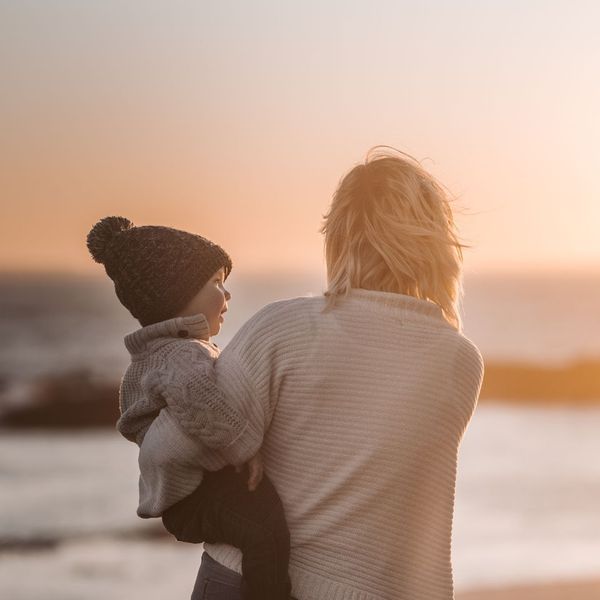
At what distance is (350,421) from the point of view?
6.92ft

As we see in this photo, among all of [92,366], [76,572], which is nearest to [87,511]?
[76,572]

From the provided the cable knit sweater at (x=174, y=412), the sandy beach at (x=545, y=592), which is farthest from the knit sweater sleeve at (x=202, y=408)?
the sandy beach at (x=545, y=592)

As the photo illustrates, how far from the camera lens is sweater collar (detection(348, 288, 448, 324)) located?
2135mm

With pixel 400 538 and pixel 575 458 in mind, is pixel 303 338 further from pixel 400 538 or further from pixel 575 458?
pixel 575 458

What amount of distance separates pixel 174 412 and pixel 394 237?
22.3 inches

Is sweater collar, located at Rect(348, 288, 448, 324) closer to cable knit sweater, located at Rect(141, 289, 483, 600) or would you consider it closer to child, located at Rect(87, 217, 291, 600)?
cable knit sweater, located at Rect(141, 289, 483, 600)

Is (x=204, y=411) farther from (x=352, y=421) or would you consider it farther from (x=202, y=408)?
(x=352, y=421)

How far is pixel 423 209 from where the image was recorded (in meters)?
2.17

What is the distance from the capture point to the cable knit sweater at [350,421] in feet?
6.88

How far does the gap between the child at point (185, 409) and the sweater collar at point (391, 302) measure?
339 millimetres

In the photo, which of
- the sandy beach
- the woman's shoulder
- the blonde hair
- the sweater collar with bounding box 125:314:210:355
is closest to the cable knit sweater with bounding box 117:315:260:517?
the sweater collar with bounding box 125:314:210:355

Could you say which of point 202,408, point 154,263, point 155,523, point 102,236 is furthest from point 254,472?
point 155,523

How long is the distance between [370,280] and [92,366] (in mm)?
28777

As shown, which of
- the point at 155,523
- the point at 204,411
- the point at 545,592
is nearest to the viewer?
the point at 204,411
